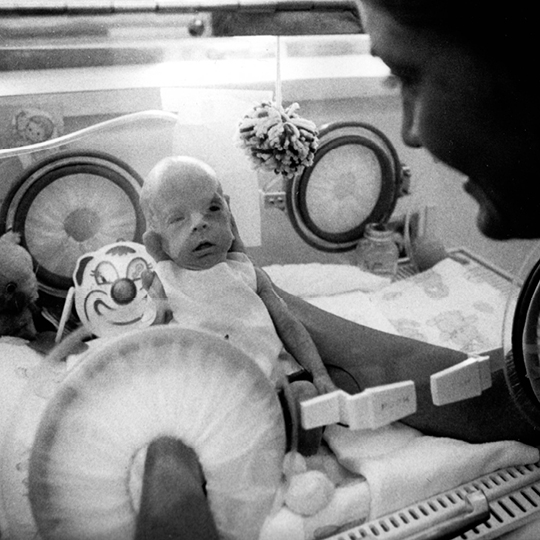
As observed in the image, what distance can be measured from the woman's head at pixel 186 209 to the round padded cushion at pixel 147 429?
9 cm

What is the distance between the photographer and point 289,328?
2.58 feet

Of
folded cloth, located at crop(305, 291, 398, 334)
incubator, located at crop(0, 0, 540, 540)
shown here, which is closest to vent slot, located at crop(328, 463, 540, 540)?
incubator, located at crop(0, 0, 540, 540)

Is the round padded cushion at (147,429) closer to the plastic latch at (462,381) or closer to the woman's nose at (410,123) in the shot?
the plastic latch at (462,381)

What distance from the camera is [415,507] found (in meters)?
0.82

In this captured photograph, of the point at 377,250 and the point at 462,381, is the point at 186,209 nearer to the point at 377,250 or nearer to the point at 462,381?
the point at 377,250

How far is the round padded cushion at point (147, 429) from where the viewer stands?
646mm

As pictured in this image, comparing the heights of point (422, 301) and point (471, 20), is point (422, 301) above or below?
below

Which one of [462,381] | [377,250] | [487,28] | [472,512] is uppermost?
[487,28]

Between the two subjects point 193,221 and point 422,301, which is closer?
point 193,221

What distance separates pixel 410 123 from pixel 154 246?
324 millimetres

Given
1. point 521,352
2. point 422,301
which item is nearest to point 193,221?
point 422,301

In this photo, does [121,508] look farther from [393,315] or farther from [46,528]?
[393,315]

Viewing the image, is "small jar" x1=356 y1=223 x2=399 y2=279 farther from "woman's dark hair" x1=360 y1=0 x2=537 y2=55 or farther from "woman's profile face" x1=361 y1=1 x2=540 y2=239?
"woman's dark hair" x1=360 y1=0 x2=537 y2=55

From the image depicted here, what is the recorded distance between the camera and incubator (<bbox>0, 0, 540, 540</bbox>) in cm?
66
